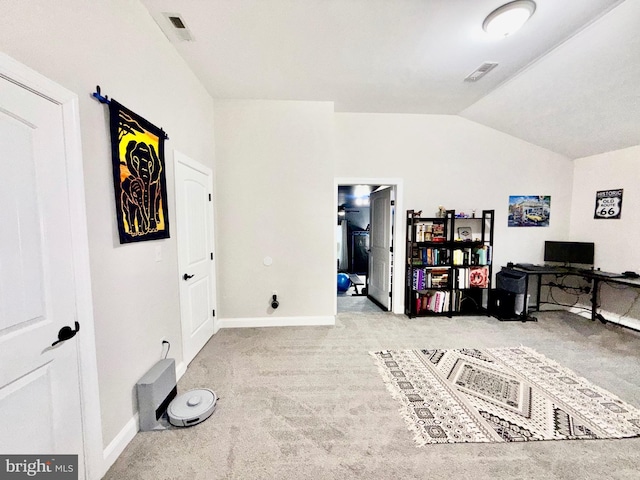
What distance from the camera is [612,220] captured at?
→ 3627mm

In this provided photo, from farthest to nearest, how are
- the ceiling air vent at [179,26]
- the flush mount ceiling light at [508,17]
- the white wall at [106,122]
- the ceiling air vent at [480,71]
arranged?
the ceiling air vent at [480,71] → the ceiling air vent at [179,26] → the flush mount ceiling light at [508,17] → the white wall at [106,122]

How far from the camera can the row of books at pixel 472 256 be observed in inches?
152

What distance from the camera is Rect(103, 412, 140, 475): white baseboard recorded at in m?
1.50

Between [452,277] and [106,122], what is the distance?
425cm

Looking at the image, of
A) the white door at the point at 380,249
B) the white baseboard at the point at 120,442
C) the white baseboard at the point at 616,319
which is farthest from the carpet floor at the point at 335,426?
the white door at the point at 380,249

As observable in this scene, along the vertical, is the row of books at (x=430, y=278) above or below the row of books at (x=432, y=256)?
below

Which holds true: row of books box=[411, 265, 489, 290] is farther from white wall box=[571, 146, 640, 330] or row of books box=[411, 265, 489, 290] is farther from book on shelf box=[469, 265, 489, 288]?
white wall box=[571, 146, 640, 330]

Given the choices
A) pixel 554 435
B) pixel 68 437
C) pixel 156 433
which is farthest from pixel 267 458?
pixel 554 435

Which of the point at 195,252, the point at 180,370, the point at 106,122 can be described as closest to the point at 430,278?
the point at 195,252

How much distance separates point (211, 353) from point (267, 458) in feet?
5.05

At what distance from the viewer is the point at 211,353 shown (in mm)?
2812

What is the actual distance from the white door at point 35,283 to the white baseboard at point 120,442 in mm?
192

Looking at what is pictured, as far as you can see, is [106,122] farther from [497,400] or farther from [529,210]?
[529,210]

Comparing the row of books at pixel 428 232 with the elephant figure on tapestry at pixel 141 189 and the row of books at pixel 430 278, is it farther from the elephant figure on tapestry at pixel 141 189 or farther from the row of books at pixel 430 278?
the elephant figure on tapestry at pixel 141 189
